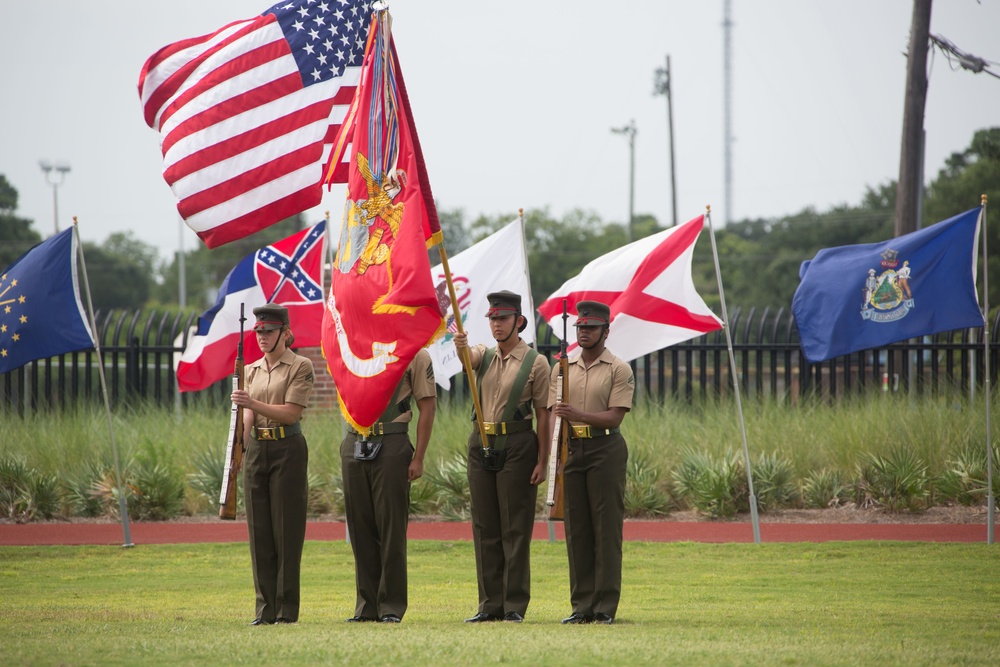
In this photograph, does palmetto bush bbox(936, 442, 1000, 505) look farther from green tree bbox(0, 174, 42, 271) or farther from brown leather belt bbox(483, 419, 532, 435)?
green tree bbox(0, 174, 42, 271)

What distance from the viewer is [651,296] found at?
432 inches

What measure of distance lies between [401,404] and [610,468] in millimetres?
1335

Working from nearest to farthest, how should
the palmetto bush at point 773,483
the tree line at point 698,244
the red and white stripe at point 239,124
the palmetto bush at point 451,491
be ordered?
the red and white stripe at point 239,124, the palmetto bush at point 773,483, the palmetto bush at point 451,491, the tree line at point 698,244

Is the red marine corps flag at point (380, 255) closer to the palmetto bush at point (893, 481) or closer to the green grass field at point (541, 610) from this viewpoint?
the green grass field at point (541, 610)

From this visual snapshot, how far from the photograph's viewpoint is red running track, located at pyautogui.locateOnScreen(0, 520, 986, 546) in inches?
468

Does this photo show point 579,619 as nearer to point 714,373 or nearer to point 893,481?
point 893,481

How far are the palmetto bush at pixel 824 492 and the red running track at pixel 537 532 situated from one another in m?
0.78

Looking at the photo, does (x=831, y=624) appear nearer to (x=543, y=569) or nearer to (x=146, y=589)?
(x=543, y=569)

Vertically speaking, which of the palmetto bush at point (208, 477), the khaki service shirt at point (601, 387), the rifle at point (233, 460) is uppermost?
the khaki service shirt at point (601, 387)

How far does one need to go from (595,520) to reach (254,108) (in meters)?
4.14

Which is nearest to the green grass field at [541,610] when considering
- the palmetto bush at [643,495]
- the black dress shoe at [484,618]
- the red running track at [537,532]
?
the black dress shoe at [484,618]

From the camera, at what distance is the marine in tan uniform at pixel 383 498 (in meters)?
7.29

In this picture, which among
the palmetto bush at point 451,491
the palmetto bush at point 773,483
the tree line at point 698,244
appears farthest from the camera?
the tree line at point 698,244

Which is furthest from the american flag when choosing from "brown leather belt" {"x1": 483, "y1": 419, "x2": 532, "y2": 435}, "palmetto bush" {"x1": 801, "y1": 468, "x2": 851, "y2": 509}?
"palmetto bush" {"x1": 801, "y1": 468, "x2": 851, "y2": 509}
